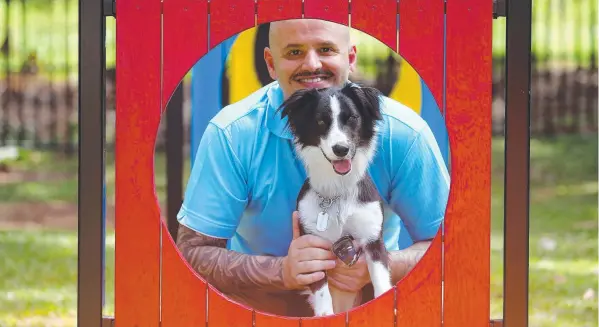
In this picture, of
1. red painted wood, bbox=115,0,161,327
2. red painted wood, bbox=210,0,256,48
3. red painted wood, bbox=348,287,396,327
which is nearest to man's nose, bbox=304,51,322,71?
red painted wood, bbox=210,0,256,48

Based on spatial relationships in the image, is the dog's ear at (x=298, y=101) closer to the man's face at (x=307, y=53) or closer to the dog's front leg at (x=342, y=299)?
the man's face at (x=307, y=53)

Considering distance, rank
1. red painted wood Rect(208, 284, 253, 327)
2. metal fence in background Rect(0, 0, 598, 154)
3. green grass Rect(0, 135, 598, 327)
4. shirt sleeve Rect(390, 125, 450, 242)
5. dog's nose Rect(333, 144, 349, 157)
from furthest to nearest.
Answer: green grass Rect(0, 135, 598, 327) < metal fence in background Rect(0, 0, 598, 154) < red painted wood Rect(208, 284, 253, 327) < shirt sleeve Rect(390, 125, 450, 242) < dog's nose Rect(333, 144, 349, 157)

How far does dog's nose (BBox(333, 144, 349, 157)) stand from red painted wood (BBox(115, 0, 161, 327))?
785 millimetres

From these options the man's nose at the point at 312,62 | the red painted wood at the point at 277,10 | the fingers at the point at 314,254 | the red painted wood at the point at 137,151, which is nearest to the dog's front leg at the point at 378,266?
the fingers at the point at 314,254

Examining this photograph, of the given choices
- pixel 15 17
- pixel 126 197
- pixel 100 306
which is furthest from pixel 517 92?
pixel 15 17

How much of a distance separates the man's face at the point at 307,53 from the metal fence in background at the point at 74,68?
0.12 meters

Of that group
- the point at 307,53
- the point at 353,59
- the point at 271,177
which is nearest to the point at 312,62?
the point at 307,53

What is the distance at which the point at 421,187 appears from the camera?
12.5 ft

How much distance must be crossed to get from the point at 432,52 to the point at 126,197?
146 centimetres

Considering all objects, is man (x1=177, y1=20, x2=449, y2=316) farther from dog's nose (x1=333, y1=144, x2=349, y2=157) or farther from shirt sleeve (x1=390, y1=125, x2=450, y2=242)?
dog's nose (x1=333, y1=144, x2=349, y2=157)

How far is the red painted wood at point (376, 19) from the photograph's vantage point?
3.75 metres

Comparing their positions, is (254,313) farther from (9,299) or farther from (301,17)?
(9,299)

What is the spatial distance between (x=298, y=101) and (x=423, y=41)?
59cm

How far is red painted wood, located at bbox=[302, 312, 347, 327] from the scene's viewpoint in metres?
3.84
